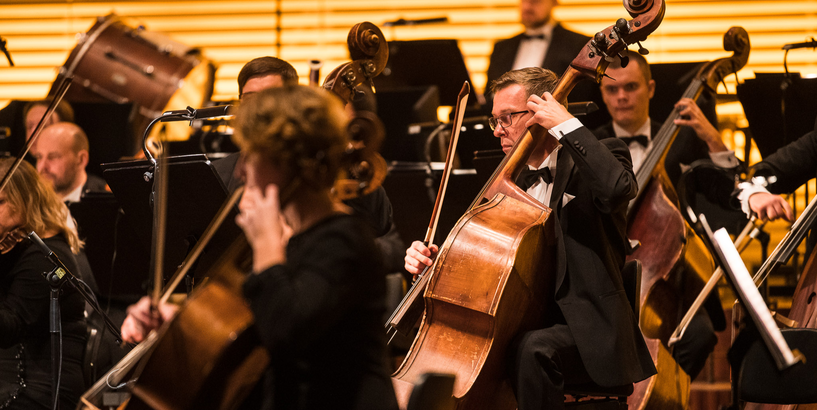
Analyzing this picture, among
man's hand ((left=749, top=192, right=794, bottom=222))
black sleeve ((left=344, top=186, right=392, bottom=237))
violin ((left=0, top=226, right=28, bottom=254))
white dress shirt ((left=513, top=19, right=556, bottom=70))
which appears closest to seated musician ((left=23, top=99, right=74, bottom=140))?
violin ((left=0, top=226, right=28, bottom=254))

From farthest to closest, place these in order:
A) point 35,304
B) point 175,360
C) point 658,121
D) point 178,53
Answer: point 178,53 < point 658,121 < point 35,304 < point 175,360

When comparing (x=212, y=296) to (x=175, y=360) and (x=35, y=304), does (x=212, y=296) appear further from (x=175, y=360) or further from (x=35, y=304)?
(x=35, y=304)

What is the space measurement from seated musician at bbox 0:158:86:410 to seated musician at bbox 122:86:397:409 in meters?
1.97

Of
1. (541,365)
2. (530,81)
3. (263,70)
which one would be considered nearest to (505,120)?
(530,81)

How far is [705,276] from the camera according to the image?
3.71 meters

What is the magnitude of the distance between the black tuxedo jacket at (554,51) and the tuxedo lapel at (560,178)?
1.86m

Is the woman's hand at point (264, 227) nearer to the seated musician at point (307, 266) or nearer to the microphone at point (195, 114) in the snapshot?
the seated musician at point (307, 266)

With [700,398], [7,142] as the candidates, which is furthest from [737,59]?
[7,142]

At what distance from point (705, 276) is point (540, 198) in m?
Answer: 1.22

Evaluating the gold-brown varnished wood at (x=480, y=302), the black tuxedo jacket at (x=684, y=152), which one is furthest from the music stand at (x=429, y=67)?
the gold-brown varnished wood at (x=480, y=302)

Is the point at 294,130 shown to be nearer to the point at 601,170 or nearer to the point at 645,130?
the point at 601,170

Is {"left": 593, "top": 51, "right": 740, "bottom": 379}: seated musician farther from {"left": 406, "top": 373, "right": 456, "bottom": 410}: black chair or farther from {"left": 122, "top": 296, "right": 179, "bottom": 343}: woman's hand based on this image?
{"left": 122, "top": 296, "right": 179, "bottom": 343}: woman's hand

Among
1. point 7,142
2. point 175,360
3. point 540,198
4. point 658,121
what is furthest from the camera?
point 7,142

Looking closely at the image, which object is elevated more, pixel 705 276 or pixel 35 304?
pixel 705 276
